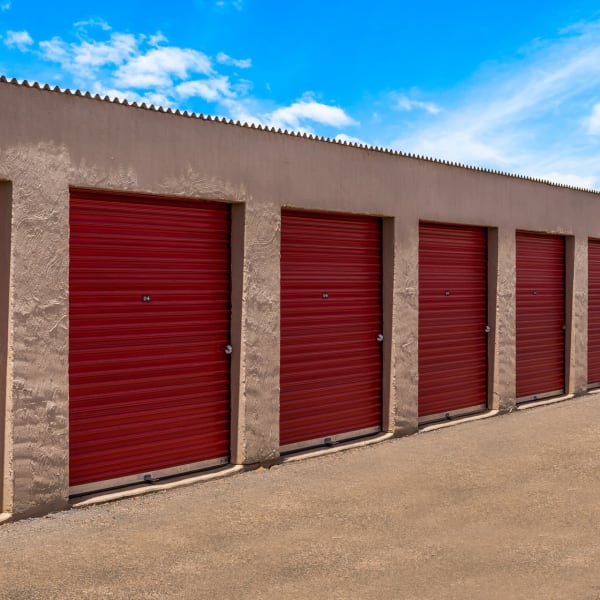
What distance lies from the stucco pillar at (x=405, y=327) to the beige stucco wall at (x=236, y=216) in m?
0.02

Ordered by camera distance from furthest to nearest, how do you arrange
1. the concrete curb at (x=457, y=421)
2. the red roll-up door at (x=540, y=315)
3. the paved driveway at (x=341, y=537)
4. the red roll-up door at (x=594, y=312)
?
1. the red roll-up door at (x=594, y=312)
2. the red roll-up door at (x=540, y=315)
3. the concrete curb at (x=457, y=421)
4. the paved driveway at (x=341, y=537)

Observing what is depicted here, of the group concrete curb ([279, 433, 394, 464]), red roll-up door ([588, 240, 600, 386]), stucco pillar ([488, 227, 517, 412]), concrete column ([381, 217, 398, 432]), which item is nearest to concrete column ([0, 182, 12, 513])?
concrete curb ([279, 433, 394, 464])

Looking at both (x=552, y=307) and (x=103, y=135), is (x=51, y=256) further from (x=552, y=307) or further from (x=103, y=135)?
(x=552, y=307)

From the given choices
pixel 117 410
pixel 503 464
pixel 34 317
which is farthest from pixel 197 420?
pixel 503 464

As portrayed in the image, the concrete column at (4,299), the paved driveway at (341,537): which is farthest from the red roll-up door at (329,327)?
the concrete column at (4,299)

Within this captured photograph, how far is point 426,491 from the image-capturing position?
8.52 meters

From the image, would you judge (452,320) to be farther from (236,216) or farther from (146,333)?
(146,333)

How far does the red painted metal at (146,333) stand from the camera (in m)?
8.07

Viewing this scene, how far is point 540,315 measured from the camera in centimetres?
1509

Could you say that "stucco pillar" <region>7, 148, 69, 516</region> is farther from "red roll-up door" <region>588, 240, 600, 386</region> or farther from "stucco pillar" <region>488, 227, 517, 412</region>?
"red roll-up door" <region>588, 240, 600, 386</region>

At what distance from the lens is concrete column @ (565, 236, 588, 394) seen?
15672 millimetres

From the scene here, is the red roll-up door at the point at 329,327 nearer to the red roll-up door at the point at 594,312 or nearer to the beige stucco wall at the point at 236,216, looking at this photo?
the beige stucco wall at the point at 236,216

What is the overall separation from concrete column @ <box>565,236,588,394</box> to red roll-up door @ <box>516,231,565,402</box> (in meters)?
0.10

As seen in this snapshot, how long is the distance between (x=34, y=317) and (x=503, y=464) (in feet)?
19.5
